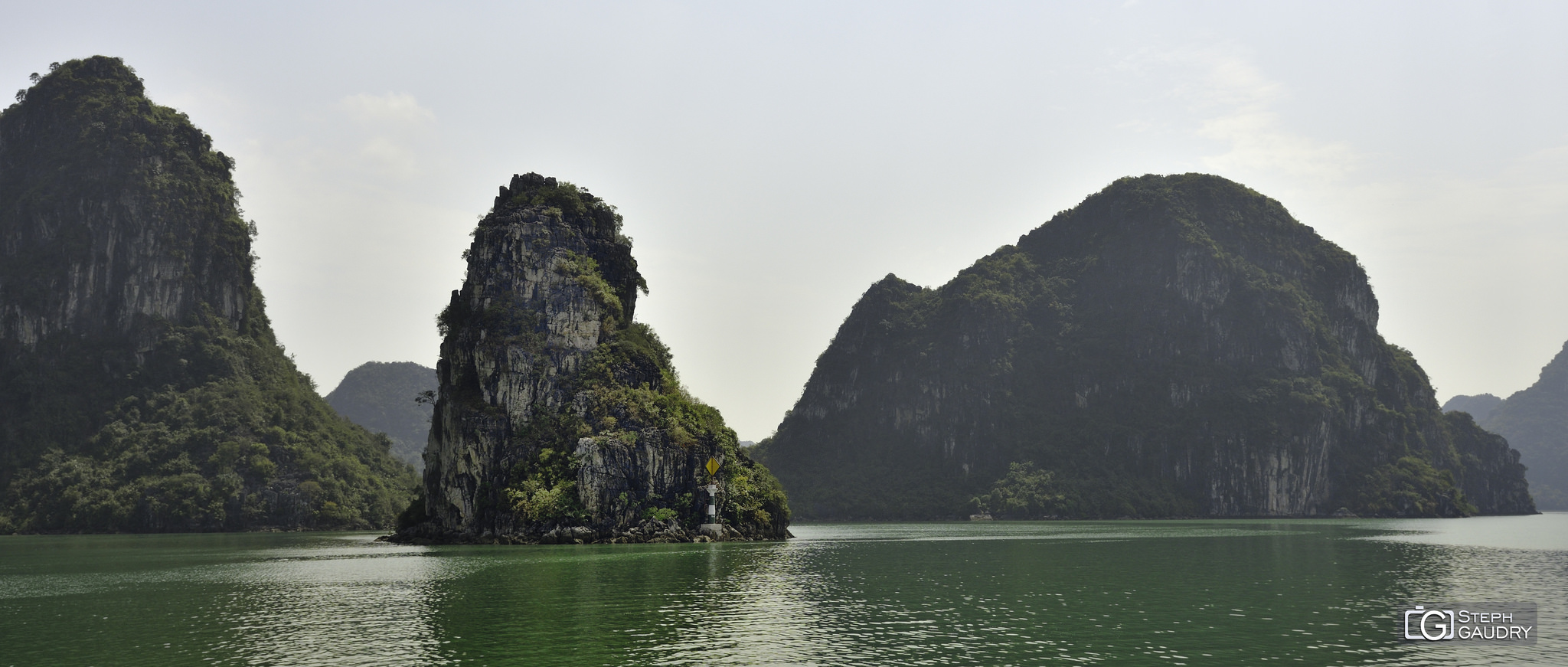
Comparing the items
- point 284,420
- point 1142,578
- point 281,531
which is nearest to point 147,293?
point 284,420

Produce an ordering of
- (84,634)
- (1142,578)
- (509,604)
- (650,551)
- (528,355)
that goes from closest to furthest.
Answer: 1. (84,634)
2. (509,604)
3. (1142,578)
4. (650,551)
5. (528,355)

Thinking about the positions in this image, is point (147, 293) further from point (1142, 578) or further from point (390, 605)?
point (1142, 578)

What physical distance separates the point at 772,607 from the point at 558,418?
2767 inches

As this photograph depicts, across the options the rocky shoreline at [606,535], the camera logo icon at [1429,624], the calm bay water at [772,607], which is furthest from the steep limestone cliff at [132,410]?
the camera logo icon at [1429,624]

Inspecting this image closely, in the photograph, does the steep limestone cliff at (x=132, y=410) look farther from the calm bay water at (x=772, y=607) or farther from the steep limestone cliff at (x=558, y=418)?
the calm bay water at (x=772, y=607)

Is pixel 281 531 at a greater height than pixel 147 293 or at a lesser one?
lesser

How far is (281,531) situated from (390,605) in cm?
13325

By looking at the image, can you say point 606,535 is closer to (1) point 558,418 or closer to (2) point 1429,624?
(1) point 558,418

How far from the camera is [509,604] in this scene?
42219 millimetres

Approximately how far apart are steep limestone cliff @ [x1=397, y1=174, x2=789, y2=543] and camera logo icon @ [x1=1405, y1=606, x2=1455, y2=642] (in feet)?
238

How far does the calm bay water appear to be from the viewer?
99.2ft

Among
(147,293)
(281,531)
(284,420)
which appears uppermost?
(147,293)

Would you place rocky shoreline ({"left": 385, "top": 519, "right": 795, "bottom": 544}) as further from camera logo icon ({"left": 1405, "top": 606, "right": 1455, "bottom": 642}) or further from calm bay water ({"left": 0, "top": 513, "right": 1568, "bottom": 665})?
camera logo icon ({"left": 1405, "top": 606, "right": 1455, "bottom": 642})

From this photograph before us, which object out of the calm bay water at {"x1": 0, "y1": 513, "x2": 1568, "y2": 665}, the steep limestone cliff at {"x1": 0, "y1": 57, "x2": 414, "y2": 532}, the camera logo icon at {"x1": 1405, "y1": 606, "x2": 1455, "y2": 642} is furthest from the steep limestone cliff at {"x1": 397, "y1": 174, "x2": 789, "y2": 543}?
the camera logo icon at {"x1": 1405, "y1": 606, "x2": 1455, "y2": 642}
